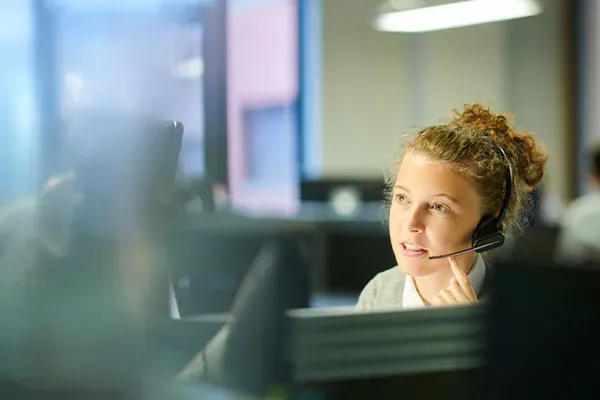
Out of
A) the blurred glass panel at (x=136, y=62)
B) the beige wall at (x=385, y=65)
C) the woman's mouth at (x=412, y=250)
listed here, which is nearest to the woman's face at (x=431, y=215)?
the woman's mouth at (x=412, y=250)

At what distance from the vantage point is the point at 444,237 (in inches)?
15.0

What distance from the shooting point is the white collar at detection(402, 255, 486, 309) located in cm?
37

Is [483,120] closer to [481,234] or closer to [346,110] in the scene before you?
[481,234]

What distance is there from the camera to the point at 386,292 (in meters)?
0.39

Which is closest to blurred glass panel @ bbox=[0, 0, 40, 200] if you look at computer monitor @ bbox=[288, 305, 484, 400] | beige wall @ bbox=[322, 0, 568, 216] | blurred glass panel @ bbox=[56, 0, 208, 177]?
blurred glass panel @ bbox=[56, 0, 208, 177]

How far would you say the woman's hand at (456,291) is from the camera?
1.23ft

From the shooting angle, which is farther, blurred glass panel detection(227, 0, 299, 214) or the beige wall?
the beige wall

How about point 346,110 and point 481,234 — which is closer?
point 481,234

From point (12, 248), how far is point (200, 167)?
98 millimetres

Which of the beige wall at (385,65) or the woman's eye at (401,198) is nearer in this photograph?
the woman's eye at (401,198)

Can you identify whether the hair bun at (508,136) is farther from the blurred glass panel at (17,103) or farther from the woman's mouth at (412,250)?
the blurred glass panel at (17,103)

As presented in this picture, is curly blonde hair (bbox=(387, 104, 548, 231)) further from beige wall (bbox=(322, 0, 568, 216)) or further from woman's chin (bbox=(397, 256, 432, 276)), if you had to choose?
beige wall (bbox=(322, 0, 568, 216))

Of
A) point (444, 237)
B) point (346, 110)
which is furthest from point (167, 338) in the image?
point (346, 110)

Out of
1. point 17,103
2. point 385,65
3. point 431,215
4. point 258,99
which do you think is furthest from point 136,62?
point 385,65
